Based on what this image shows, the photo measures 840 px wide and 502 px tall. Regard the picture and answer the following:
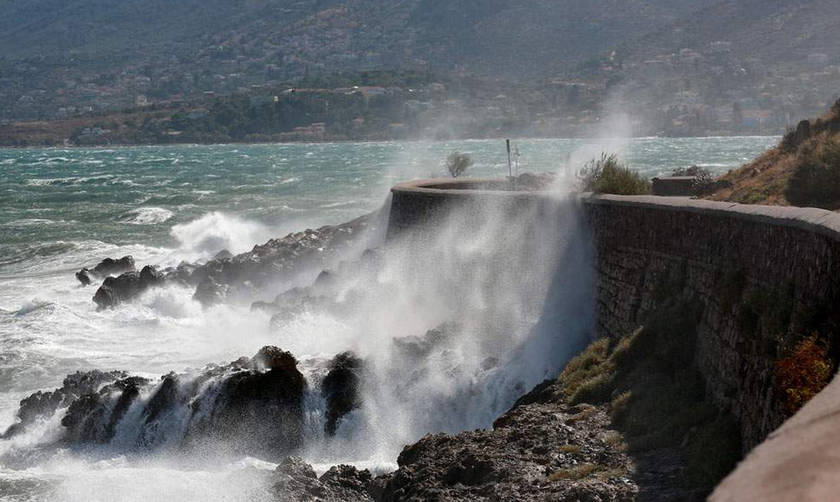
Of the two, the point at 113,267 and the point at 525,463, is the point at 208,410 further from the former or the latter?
the point at 113,267

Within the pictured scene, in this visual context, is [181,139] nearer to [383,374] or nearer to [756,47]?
[756,47]

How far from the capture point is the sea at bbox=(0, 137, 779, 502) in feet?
53.6

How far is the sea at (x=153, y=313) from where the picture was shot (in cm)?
1633

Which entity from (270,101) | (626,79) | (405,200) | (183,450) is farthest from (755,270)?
(270,101)

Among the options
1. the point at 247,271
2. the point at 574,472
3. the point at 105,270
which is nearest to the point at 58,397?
the point at 574,472

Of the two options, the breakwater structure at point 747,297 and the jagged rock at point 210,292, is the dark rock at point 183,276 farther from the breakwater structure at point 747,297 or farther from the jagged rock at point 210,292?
the breakwater structure at point 747,297

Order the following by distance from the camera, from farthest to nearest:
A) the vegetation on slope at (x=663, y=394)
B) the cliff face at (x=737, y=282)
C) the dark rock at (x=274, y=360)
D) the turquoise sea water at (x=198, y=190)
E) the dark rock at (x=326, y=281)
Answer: the turquoise sea water at (x=198, y=190)
the dark rock at (x=326, y=281)
the dark rock at (x=274, y=360)
the vegetation on slope at (x=663, y=394)
the cliff face at (x=737, y=282)

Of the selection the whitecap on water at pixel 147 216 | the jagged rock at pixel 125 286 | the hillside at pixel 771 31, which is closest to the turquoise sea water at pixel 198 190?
the whitecap on water at pixel 147 216

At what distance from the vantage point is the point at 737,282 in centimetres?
1109

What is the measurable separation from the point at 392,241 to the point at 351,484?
600 inches

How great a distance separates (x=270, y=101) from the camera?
640 feet

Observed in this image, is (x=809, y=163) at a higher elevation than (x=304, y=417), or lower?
higher

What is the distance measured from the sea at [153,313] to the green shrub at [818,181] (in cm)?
620

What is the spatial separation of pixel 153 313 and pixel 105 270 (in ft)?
25.1
